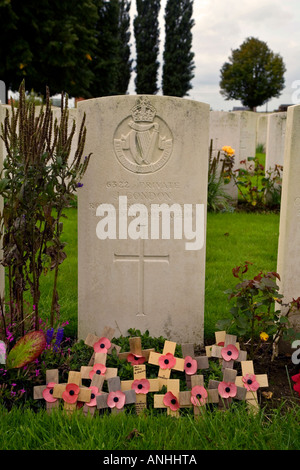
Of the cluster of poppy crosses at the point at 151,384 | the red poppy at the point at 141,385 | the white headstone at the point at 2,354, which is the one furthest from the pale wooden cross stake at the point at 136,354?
the white headstone at the point at 2,354

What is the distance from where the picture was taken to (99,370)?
9.50 feet

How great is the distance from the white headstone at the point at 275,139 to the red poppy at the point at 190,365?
21.9 ft

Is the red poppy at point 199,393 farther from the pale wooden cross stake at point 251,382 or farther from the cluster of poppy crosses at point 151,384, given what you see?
the pale wooden cross stake at point 251,382

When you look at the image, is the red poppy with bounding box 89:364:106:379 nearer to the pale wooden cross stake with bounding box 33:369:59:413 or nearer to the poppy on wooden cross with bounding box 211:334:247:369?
the pale wooden cross stake with bounding box 33:369:59:413

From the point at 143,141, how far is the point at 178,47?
127ft

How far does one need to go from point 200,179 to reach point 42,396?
69.0 inches

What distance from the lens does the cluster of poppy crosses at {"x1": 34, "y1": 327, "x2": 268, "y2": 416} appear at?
2.70m

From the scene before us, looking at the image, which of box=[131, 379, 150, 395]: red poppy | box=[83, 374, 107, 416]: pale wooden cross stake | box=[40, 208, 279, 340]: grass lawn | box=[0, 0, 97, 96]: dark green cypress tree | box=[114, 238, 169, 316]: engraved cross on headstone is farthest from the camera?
box=[0, 0, 97, 96]: dark green cypress tree

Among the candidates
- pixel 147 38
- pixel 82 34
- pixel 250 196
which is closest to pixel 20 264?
pixel 250 196

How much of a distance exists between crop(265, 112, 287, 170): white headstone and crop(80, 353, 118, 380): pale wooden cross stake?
6887 mm

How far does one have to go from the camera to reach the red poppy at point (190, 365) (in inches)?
115

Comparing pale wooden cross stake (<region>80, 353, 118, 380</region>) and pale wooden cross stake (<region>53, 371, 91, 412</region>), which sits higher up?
pale wooden cross stake (<region>80, 353, 118, 380</region>)

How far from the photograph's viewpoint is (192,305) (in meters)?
3.47

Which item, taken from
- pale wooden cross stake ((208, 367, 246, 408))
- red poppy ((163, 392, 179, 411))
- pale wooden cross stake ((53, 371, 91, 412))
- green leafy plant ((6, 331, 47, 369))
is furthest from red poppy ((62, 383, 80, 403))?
pale wooden cross stake ((208, 367, 246, 408))
